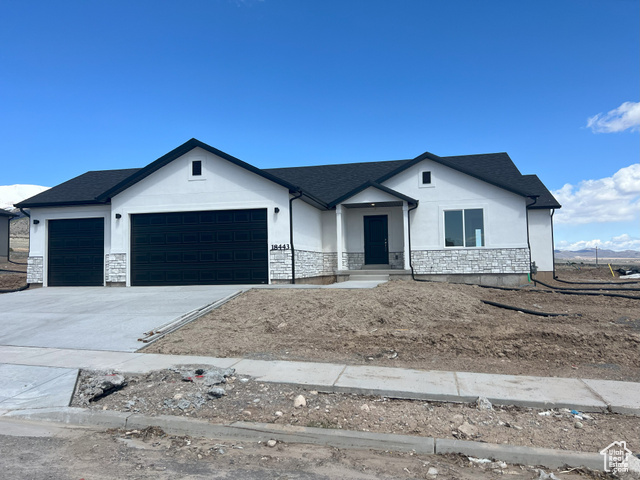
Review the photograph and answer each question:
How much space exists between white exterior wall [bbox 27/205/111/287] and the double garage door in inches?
69.8

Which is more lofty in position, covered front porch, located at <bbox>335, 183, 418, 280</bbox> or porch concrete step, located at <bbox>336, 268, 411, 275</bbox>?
covered front porch, located at <bbox>335, 183, 418, 280</bbox>

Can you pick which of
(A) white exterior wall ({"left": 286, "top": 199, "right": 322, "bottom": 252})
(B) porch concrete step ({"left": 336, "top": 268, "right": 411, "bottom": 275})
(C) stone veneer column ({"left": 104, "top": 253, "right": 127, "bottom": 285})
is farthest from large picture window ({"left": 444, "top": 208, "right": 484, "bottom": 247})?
(C) stone veneer column ({"left": 104, "top": 253, "right": 127, "bottom": 285})

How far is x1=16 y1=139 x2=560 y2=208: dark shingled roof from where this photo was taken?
15.8m

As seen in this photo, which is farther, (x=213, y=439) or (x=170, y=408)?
(x=170, y=408)

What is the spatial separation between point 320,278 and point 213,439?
44.0ft

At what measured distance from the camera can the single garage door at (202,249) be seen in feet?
50.2

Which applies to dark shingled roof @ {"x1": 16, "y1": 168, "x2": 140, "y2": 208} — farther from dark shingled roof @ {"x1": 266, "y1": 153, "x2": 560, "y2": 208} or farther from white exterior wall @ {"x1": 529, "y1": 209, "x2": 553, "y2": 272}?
white exterior wall @ {"x1": 529, "y1": 209, "x2": 553, "y2": 272}

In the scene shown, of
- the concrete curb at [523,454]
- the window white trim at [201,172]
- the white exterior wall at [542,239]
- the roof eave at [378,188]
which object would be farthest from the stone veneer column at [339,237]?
the concrete curb at [523,454]

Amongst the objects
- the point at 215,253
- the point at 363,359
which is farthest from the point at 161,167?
the point at 363,359

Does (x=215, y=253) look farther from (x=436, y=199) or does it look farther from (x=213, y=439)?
(x=213, y=439)

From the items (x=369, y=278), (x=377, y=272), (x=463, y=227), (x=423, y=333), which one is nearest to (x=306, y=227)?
(x=369, y=278)

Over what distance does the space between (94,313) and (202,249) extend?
4.82 meters

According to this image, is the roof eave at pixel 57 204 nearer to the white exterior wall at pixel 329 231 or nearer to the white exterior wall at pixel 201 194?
the white exterior wall at pixel 201 194

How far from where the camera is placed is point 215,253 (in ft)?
50.4
